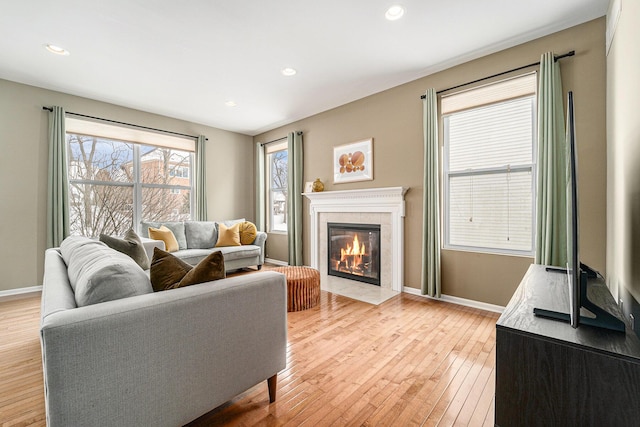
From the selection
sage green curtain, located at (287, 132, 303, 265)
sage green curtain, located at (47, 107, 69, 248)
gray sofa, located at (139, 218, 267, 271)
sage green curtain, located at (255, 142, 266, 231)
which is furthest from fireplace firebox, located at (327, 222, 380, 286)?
sage green curtain, located at (47, 107, 69, 248)

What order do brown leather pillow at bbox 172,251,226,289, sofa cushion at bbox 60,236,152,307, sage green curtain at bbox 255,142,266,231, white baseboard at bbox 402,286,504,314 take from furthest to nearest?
sage green curtain at bbox 255,142,266,231 < white baseboard at bbox 402,286,504,314 < brown leather pillow at bbox 172,251,226,289 < sofa cushion at bbox 60,236,152,307

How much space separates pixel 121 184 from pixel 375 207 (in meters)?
4.04

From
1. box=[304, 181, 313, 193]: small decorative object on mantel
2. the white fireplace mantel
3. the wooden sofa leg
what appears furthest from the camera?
box=[304, 181, 313, 193]: small decorative object on mantel

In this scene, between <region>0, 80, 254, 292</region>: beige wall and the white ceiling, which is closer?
the white ceiling

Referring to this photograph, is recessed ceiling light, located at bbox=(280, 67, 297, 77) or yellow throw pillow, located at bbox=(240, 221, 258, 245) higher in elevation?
recessed ceiling light, located at bbox=(280, 67, 297, 77)

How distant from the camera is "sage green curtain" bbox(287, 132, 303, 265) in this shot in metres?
4.94

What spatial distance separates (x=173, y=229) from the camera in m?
4.49

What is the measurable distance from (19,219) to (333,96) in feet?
14.8

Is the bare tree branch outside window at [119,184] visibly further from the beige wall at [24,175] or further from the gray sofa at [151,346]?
the gray sofa at [151,346]

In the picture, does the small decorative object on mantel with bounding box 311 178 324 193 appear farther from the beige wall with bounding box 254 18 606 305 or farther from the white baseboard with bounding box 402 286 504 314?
the white baseboard with bounding box 402 286 504 314

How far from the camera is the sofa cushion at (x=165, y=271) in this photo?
1.43 metres

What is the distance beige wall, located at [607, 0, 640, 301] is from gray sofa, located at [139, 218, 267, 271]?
4.24 m

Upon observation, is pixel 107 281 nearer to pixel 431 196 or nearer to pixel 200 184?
pixel 431 196

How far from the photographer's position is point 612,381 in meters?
0.84
